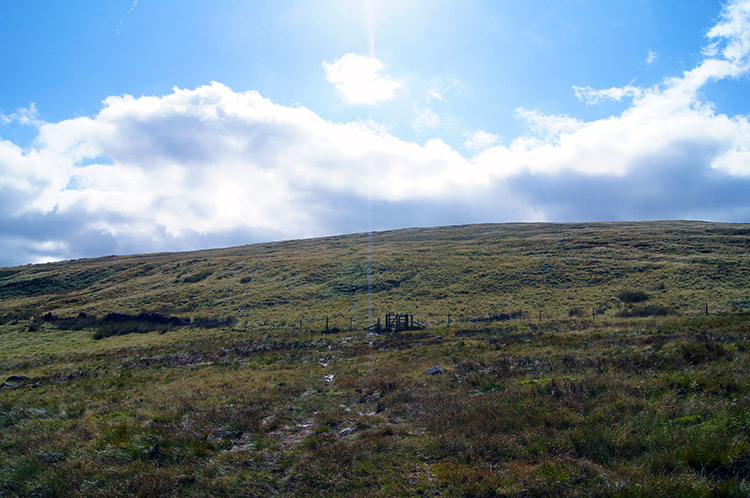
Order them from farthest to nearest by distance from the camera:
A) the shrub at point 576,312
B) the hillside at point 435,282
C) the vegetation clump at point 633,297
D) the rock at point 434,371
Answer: the hillside at point 435,282, the vegetation clump at point 633,297, the shrub at point 576,312, the rock at point 434,371

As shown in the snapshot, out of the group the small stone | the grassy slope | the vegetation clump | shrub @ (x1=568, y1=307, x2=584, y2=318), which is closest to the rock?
the grassy slope

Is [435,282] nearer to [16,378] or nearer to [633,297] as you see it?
[633,297]

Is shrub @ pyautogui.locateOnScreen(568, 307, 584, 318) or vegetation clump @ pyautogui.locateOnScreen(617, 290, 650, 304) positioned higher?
vegetation clump @ pyautogui.locateOnScreen(617, 290, 650, 304)

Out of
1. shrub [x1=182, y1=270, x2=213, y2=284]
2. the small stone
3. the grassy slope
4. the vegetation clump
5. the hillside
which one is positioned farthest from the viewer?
shrub [x1=182, y1=270, x2=213, y2=284]

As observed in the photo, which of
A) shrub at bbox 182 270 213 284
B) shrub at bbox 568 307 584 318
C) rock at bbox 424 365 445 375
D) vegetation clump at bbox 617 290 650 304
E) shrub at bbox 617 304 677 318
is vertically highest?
shrub at bbox 182 270 213 284

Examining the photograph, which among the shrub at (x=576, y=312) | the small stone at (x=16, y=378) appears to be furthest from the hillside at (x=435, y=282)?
the small stone at (x=16, y=378)

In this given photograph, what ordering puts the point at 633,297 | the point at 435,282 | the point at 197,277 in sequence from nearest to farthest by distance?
the point at 633,297 < the point at 435,282 < the point at 197,277

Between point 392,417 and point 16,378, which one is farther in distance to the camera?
point 16,378

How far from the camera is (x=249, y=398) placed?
12.4 m

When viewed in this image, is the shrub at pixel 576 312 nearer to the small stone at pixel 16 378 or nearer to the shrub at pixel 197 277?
the small stone at pixel 16 378

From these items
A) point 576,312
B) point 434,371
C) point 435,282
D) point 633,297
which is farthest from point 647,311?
point 434,371

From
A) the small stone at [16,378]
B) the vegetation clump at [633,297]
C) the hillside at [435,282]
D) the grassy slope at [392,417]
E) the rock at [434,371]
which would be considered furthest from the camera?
the hillside at [435,282]

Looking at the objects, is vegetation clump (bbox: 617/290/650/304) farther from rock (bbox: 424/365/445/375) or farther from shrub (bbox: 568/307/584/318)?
rock (bbox: 424/365/445/375)

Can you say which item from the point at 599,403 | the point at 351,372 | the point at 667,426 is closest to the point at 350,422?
the point at 599,403
